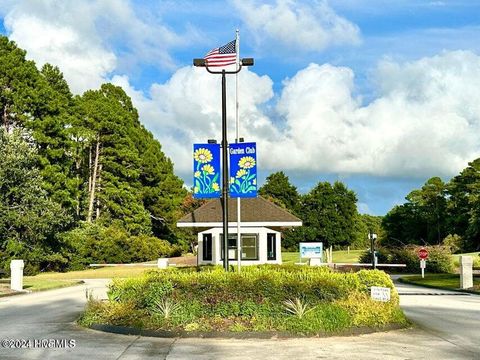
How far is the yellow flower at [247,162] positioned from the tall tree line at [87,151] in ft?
101

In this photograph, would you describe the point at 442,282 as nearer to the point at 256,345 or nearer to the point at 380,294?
the point at 380,294

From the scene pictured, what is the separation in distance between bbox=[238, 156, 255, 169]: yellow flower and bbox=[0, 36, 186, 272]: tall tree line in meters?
30.9

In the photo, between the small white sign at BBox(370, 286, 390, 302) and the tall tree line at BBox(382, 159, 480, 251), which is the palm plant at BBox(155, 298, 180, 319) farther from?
the tall tree line at BBox(382, 159, 480, 251)

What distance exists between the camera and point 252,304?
14.7m

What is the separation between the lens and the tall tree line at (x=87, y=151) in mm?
51250

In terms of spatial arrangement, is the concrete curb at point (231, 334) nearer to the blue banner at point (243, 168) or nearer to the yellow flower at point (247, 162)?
the blue banner at point (243, 168)

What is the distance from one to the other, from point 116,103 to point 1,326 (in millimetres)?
58515

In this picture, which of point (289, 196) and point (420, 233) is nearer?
point (420, 233)

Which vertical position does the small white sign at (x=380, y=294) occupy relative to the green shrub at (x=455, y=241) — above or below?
below

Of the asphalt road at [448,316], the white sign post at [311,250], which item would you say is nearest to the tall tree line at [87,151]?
the white sign post at [311,250]

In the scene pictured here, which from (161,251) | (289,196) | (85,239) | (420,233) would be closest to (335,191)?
(289,196)

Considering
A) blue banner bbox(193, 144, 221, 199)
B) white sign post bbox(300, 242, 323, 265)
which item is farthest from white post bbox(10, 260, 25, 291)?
white sign post bbox(300, 242, 323, 265)

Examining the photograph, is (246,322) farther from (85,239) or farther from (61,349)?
(85,239)

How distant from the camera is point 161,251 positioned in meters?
66.6
